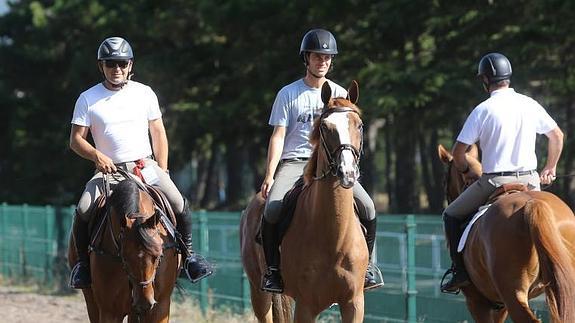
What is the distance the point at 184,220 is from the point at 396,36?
21736mm

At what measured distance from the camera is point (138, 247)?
904 cm

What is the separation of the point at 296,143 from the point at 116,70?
1.74m

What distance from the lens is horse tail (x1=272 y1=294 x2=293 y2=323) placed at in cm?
1127

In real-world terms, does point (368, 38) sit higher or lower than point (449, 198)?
higher

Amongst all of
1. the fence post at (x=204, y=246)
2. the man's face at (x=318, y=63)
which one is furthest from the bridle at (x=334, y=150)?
the fence post at (x=204, y=246)

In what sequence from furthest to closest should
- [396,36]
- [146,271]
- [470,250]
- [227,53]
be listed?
[227,53], [396,36], [470,250], [146,271]

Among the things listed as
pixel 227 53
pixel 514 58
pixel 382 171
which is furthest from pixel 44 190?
pixel 382 171

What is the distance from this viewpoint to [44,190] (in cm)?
4688

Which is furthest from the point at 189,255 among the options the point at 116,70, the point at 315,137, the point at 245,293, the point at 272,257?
the point at 245,293

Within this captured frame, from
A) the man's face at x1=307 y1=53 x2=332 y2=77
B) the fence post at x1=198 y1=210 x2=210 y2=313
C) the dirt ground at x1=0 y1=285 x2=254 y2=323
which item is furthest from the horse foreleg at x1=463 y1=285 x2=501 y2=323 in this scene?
the fence post at x1=198 y1=210 x2=210 y2=313

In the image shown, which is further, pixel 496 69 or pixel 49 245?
pixel 49 245

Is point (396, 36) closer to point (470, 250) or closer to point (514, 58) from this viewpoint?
point (514, 58)

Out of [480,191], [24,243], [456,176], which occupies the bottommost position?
[24,243]

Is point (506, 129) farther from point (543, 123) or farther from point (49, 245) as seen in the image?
point (49, 245)
